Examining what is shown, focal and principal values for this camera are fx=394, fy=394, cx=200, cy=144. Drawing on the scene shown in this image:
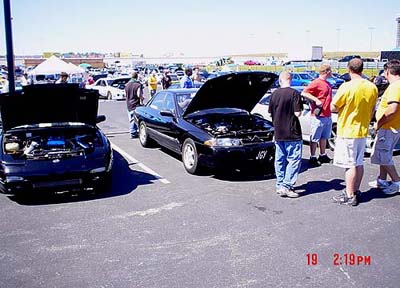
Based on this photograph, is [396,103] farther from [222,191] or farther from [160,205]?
[160,205]

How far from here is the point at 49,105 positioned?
614 cm

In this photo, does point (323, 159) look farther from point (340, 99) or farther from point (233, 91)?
point (340, 99)

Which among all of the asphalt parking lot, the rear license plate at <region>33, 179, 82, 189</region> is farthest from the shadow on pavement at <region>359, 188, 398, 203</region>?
the rear license plate at <region>33, 179, 82, 189</region>

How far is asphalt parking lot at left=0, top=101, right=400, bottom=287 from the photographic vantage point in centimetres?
342

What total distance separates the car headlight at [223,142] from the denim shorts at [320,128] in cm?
177

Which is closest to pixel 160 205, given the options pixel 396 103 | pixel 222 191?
pixel 222 191

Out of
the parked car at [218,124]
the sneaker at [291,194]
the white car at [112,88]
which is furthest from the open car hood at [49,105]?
the white car at [112,88]

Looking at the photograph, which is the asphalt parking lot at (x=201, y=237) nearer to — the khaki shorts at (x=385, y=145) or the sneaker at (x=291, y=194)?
the sneaker at (x=291, y=194)

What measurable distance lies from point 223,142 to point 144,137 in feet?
11.0

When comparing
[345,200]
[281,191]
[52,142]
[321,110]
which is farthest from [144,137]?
[345,200]

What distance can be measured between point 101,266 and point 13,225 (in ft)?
5.65

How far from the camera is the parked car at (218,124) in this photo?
6.39 meters
